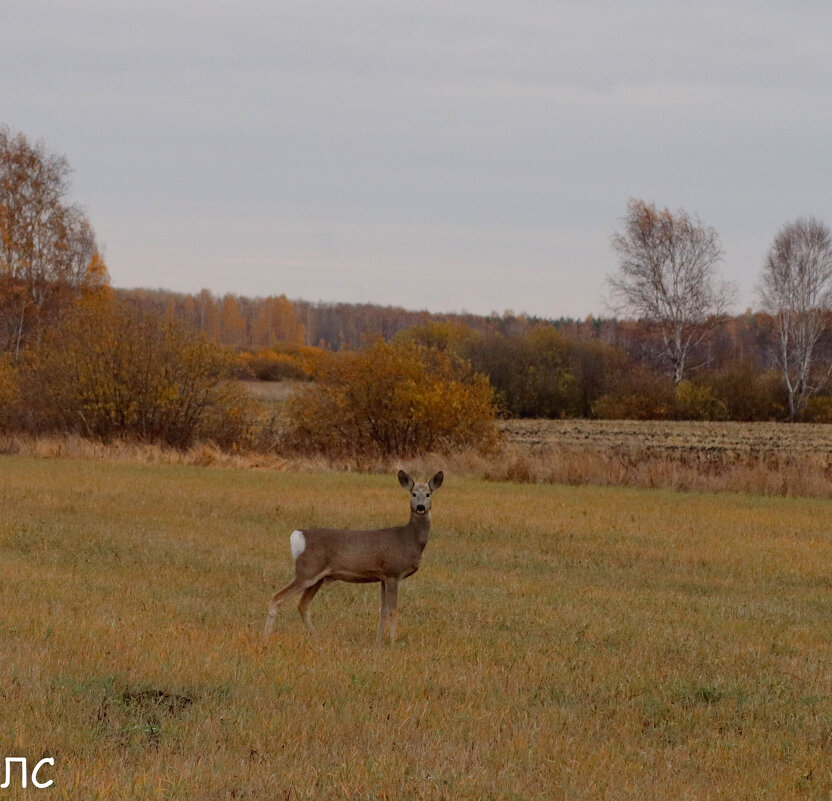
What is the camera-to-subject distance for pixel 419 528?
412 inches

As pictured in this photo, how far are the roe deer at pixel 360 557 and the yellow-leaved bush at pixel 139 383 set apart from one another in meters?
29.0

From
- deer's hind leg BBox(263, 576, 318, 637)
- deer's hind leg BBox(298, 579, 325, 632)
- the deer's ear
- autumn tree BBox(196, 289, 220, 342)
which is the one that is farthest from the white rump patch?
autumn tree BBox(196, 289, 220, 342)

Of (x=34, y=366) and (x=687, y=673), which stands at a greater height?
(x=34, y=366)

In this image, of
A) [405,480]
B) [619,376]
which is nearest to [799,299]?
[619,376]

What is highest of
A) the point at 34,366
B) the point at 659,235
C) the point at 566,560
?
the point at 659,235

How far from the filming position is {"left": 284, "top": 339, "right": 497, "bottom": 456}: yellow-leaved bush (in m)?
37.4

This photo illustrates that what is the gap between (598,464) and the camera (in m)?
31.5

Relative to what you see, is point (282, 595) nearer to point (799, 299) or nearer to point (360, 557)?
point (360, 557)

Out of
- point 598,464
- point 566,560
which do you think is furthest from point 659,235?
point 566,560

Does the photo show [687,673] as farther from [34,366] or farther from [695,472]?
[34,366]

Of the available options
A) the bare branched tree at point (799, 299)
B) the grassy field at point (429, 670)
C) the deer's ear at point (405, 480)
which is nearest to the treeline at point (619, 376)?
the bare branched tree at point (799, 299)

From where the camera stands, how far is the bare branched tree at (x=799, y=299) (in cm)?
6756

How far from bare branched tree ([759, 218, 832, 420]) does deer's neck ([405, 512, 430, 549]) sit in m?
59.6

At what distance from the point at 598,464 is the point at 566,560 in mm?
15118
